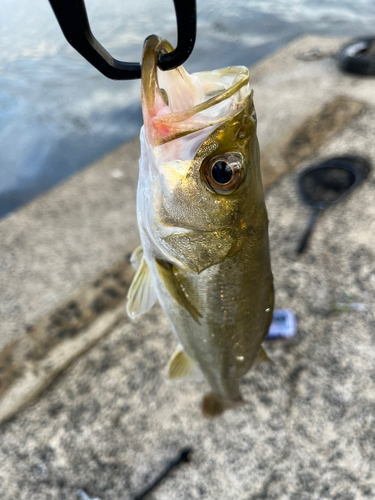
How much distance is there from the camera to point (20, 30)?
32.7 ft

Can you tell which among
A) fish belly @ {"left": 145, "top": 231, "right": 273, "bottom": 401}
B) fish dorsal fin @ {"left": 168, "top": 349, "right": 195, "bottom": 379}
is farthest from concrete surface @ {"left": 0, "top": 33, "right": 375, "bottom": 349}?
fish belly @ {"left": 145, "top": 231, "right": 273, "bottom": 401}

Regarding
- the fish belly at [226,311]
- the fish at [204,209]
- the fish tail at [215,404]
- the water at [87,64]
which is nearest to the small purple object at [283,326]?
the fish tail at [215,404]

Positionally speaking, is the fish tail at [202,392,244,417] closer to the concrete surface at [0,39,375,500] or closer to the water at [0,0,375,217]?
the concrete surface at [0,39,375,500]

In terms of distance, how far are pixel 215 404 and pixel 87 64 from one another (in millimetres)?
8240

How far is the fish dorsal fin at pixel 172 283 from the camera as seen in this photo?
1.36m

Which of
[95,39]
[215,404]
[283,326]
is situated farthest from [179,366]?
[95,39]

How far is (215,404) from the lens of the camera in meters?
2.06

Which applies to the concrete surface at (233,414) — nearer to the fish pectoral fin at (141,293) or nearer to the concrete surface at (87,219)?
the concrete surface at (87,219)

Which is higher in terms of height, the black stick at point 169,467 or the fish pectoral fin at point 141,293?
the fish pectoral fin at point 141,293

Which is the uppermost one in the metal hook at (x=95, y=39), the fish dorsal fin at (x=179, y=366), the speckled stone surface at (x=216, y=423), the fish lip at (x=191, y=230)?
the metal hook at (x=95, y=39)

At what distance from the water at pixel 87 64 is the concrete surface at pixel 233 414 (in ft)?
10.1

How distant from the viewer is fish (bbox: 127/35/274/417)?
1026 mm

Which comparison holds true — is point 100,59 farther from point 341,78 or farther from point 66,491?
point 341,78

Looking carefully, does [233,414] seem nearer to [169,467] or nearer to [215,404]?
[215,404]
